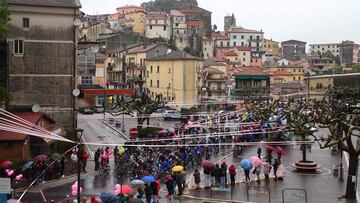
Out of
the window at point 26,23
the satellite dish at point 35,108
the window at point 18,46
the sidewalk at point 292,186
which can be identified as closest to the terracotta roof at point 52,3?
the window at point 26,23

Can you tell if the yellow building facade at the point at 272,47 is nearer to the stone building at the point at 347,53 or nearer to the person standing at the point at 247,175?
the stone building at the point at 347,53

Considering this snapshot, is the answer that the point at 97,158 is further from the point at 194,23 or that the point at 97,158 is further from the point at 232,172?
the point at 194,23

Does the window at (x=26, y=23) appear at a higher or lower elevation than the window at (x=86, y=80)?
higher

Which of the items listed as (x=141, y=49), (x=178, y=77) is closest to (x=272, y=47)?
(x=141, y=49)

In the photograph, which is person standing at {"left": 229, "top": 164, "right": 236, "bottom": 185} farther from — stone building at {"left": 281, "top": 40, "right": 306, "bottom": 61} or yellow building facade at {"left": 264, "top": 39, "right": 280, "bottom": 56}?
stone building at {"left": 281, "top": 40, "right": 306, "bottom": 61}

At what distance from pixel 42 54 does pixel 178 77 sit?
41.3m

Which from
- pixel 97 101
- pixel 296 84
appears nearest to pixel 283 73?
pixel 296 84

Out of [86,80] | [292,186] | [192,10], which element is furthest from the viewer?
[192,10]

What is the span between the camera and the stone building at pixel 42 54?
36.9 m

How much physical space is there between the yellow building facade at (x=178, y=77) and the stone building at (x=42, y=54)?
37.9m

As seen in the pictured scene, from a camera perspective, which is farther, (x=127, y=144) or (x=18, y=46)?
(x=18, y=46)

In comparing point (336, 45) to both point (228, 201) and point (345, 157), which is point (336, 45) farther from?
point (228, 201)

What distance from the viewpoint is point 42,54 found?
37375mm

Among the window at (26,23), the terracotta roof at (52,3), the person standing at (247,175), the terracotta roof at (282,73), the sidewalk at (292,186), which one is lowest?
the sidewalk at (292,186)
